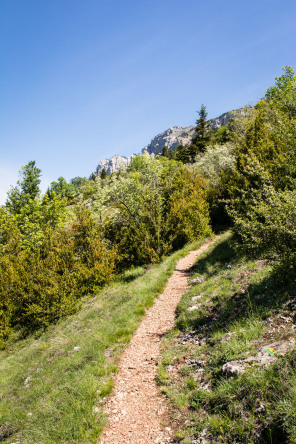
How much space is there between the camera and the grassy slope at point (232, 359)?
3.38 m

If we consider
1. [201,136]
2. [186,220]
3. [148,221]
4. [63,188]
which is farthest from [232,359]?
[63,188]

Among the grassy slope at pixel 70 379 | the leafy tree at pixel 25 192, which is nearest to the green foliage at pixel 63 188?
the leafy tree at pixel 25 192

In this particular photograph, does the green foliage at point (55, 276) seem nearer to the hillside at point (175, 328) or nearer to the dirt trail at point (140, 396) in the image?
the hillside at point (175, 328)

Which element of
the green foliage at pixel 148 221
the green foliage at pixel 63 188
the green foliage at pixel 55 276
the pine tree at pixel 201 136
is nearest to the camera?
the green foliage at pixel 55 276

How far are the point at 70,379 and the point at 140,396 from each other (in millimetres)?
2026

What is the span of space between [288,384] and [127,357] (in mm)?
4656

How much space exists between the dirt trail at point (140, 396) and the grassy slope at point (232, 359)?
34cm

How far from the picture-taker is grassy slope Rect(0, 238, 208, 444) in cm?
465

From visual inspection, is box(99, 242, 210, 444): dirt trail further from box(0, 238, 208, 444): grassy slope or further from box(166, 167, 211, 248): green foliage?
box(166, 167, 211, 248): green foliage

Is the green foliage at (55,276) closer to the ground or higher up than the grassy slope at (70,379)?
higher up

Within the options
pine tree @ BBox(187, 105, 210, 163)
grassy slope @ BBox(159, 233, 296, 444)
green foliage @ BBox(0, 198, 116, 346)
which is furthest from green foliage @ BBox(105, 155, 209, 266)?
pine tree @ BBox(187, 105, 210, 163)

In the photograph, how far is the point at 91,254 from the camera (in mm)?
17656

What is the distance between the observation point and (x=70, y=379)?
5.96 meters

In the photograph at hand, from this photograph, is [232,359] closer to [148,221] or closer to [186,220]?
[148,221]
